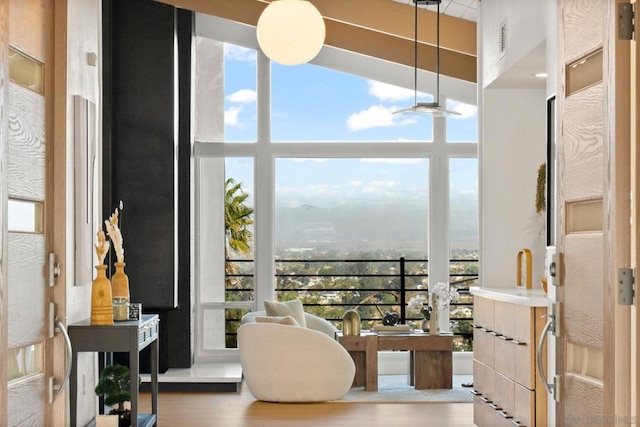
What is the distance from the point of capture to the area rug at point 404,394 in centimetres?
724

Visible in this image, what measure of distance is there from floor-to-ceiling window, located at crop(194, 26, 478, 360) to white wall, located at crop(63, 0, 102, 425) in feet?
11.5

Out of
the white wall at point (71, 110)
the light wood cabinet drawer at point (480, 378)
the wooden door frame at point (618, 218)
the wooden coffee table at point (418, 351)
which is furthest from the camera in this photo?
the wooden coffee table at point (418, 351)

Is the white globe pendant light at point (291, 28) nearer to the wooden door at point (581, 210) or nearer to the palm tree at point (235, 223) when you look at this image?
the wooden door at point (581, 210)

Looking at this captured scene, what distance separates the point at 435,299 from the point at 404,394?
970 millimetres

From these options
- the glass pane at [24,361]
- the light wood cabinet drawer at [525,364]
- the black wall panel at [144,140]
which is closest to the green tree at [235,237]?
the black wall panel at [144,140]

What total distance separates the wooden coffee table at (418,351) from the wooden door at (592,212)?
15.0ft

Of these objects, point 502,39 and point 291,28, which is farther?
point 502,39

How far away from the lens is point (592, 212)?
299 centimetres

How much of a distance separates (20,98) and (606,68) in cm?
246

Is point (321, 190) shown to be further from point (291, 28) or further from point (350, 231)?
point (291, 28)

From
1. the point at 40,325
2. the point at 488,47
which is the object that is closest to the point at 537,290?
the point at 488,47

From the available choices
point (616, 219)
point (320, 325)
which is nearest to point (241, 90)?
point (320, 325)

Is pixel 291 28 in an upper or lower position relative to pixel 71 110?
upper


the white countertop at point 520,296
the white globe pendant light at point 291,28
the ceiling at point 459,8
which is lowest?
the white countertop at point 520,296
